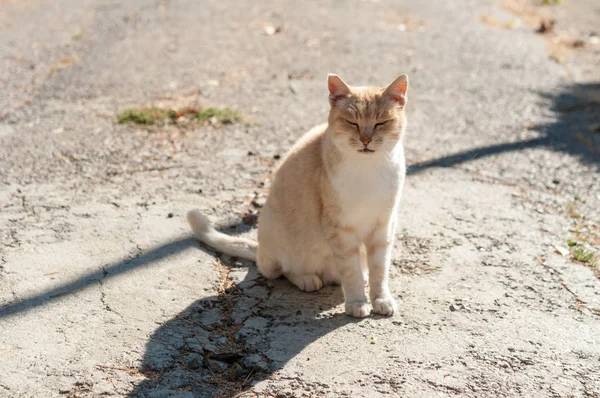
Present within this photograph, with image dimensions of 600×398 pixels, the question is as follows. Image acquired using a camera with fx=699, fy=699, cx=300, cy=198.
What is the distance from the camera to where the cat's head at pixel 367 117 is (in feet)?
12.3

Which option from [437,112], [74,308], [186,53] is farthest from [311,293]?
[186,53]

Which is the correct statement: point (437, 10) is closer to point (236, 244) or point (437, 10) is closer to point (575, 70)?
point (575, 70)

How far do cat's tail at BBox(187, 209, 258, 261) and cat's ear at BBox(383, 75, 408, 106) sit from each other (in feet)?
4.37

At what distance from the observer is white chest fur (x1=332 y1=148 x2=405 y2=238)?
3.79 metres

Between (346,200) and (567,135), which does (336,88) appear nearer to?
(346,200)

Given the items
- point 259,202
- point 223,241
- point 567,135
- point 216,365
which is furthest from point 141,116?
point 567,135

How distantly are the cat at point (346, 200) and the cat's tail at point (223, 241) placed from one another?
0.27 m

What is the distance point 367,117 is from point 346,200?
0.46 m

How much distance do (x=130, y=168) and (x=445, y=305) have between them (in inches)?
115

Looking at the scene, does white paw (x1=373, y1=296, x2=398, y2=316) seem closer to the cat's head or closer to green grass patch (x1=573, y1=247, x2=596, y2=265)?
the cat's head

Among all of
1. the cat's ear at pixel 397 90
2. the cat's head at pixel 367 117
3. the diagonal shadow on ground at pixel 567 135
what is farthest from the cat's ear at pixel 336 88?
the diagonal shadow on ground at pixel 567 135

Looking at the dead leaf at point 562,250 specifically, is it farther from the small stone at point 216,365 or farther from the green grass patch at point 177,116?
the green grass patch at point 177,116

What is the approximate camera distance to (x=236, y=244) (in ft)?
14.8

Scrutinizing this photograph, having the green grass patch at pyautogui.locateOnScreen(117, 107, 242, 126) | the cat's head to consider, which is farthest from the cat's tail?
the green grass patch at pyautogui.locateOnScreen(117, 107, 242, 126)
